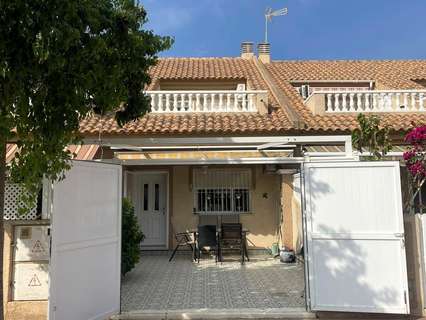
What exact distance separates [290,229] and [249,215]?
2.19 meters

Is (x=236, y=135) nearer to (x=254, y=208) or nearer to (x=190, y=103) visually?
(x=190, y=103)

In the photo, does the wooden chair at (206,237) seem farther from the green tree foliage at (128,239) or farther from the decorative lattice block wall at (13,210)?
the decorative lattice block wall at (13,210)

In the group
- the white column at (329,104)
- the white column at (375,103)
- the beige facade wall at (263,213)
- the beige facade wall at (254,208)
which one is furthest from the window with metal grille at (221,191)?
the white column at (375,103)

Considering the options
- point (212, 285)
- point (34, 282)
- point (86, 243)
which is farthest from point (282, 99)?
point (34, 282)

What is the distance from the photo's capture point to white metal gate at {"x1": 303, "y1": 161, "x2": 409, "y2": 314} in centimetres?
827

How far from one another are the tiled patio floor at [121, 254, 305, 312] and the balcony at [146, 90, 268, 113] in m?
6.53

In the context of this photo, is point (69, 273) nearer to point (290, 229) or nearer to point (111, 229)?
point (111, 229)


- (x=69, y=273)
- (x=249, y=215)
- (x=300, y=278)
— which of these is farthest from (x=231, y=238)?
(x=69, y=273)

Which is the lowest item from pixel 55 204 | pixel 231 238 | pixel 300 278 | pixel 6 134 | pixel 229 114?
pixel 300 278

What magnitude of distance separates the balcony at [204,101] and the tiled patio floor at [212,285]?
6535 mm

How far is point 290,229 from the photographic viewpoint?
53.3ft

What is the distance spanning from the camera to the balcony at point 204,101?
1680 cm

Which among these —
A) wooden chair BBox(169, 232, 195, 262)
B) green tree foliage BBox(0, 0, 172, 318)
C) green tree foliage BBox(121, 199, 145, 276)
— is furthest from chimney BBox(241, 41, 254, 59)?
green tree foliage BBox(0, 0, 172, 318)

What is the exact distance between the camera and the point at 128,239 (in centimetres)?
1182
